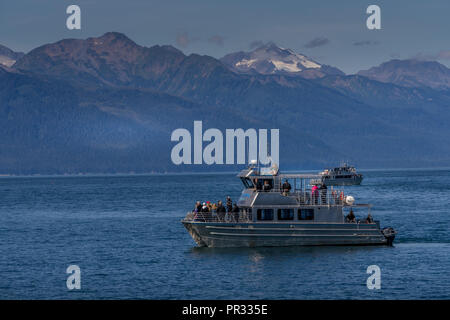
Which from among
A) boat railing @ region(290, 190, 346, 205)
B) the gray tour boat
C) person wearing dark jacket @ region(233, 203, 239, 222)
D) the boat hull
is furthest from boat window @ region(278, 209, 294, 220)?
person wearing dark jacket @ region(233, 203, 239, 222)

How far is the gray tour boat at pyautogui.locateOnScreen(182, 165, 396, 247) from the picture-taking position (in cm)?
6303

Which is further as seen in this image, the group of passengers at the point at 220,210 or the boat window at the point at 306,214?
the boat window at the point at 306,214

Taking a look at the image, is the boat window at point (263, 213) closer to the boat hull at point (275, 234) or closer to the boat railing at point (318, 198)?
the boat hull at point (275, 234)

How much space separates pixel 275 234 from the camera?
63.2 meters

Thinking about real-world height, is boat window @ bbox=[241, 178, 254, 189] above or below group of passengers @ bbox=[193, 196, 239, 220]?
above

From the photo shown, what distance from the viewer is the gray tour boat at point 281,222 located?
6303 centimetres

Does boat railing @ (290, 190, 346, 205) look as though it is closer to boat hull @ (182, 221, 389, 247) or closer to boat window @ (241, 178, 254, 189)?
boat hull @ (182, 221, 389, 247)

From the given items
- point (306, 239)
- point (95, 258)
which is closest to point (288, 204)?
point (306, 239)

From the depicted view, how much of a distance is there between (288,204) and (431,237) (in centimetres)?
2036

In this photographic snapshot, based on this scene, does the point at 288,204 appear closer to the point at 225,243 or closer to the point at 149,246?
the point at 225,243

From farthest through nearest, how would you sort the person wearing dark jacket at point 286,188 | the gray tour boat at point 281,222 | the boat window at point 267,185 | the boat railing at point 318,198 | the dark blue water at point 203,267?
1. the boat window at point 267,185
2. the person wearing dark jacket at point 286,188
3. the boat railing at point 318,198
4. the gray tour boat at point 281,222
5. the dark blue water at point 203,267

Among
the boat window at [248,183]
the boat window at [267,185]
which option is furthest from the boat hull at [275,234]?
the boat window at [248,183]

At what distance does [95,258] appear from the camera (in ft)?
217
